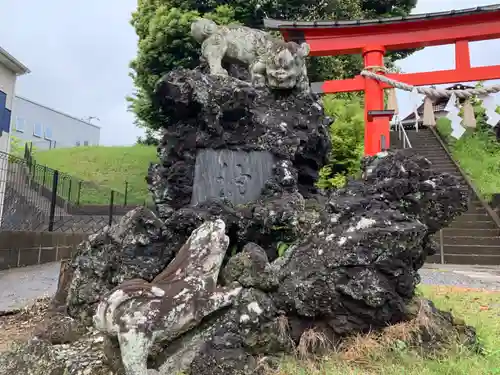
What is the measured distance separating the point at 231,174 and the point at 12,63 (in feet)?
28.9

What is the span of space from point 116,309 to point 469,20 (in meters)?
10.3

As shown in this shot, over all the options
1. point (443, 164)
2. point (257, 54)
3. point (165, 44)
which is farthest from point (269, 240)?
point (443, 164)

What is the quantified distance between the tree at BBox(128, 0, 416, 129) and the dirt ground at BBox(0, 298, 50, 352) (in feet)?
25.9

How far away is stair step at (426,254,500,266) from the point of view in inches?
409

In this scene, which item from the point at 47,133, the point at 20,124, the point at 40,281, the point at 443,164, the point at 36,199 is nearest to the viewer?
the point at 40,281

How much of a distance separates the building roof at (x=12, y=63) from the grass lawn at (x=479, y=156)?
12184mm

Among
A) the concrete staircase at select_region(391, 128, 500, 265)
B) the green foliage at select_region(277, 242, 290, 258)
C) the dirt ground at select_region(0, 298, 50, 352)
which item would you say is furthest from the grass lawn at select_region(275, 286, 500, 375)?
the concrete staircase at select_region(391, 128, 500, 265)

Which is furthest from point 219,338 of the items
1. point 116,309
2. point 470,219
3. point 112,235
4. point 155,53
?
point 155,53

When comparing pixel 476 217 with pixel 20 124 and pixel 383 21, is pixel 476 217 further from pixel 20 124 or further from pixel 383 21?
pixel 20 124

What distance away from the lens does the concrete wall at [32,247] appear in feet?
25.7

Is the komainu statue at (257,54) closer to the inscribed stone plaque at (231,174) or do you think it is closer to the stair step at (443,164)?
the inscribed stone plaque at (231,174)

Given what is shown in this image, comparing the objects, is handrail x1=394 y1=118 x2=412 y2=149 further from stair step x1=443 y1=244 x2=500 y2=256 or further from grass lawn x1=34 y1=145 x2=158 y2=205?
grass lawn x1=34 y1=145 x2=158 y2=205

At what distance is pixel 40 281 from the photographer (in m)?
7.21

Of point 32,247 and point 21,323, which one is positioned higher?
point 32,247
